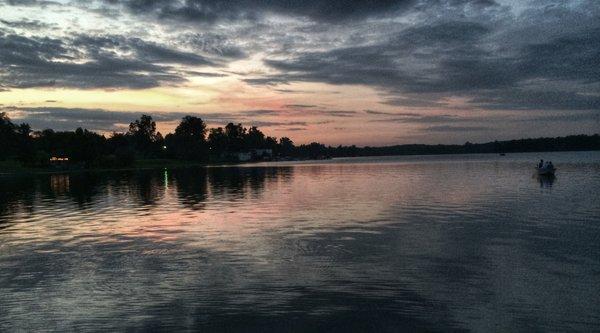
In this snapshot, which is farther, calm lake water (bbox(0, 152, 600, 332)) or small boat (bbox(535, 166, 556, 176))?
small boat (bbox(535, 166, 556, 176))

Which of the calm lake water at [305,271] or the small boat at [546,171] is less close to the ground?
the small boat at [546,171]

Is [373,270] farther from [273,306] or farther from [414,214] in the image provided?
[414,214]

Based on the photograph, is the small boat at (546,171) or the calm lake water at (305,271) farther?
the small boat at (546,171)

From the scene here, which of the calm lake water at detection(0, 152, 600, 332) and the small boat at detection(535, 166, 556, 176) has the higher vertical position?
the small boat at detection(535, 166, 556, 176)

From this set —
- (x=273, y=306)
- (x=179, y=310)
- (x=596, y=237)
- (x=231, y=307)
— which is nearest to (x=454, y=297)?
(x=273, y=306)

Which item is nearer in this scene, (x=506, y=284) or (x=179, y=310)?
(x=179, y=310)

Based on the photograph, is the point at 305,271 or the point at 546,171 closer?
the point at 305,271

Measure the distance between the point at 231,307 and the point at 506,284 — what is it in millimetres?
10463

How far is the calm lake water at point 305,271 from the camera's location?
1380cm

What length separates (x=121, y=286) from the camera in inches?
687

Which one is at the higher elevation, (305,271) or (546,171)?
(546,171)

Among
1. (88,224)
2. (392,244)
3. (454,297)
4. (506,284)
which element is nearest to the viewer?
(454,297)

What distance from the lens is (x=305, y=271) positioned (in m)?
19.3

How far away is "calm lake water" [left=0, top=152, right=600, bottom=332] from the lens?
45.3ft
